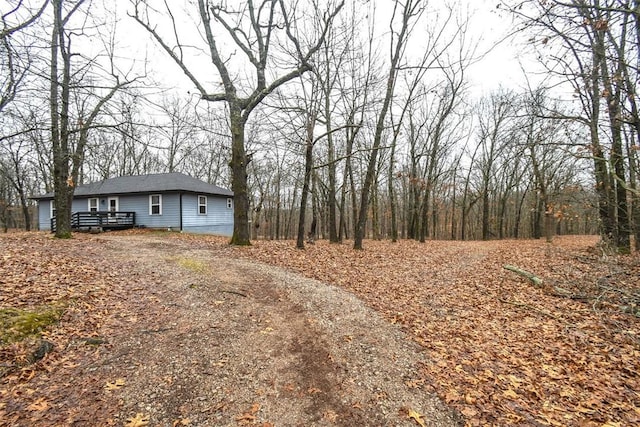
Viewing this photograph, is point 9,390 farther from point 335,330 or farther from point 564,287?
point 564,287

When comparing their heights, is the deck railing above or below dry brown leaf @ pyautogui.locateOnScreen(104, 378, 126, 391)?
above

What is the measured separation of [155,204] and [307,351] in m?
19.0

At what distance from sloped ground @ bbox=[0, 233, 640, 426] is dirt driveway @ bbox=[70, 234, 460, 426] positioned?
2 cm

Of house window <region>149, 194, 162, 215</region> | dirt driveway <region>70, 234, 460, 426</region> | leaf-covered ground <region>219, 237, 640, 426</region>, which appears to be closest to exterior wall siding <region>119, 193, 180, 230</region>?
house window <region>149, 194, 162, 215</region>

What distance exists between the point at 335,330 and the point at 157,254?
23.6 feet

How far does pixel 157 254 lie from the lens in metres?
9.38

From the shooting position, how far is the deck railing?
18.5 meters

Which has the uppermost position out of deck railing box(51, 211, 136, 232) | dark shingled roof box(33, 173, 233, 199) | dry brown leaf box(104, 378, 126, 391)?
dark shingled roof box(33, 173, 233, 199)

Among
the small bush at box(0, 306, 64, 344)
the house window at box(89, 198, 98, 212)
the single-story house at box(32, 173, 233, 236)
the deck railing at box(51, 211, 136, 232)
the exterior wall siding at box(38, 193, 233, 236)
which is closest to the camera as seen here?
the small bush at box(0, 306, 64, 344)

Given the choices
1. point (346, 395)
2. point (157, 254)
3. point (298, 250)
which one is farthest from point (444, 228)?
point (346, 395)

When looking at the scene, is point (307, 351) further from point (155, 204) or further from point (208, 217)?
point (208, 217)

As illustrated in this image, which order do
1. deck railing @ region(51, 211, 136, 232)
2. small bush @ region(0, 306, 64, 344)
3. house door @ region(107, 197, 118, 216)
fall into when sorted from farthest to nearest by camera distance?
house door @ region(107, 197, 118, 216)
deck railing @ region(51, 211, 136, 232)
small bush @ region(0, 306, 64, 344)

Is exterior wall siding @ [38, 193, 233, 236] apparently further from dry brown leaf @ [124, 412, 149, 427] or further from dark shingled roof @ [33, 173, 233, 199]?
dry brown leaf @ [124, 412, 149, 427]

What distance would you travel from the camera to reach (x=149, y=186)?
19984mm
